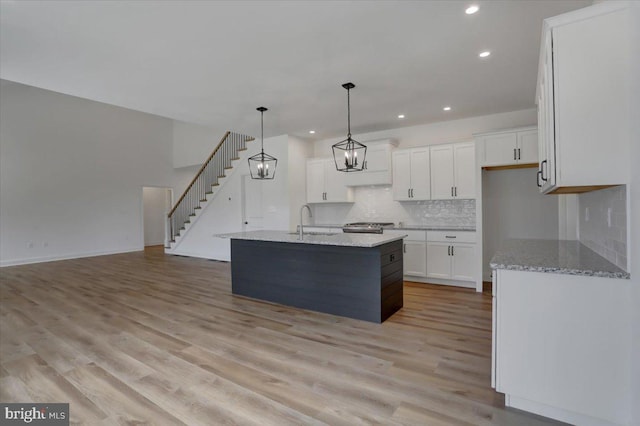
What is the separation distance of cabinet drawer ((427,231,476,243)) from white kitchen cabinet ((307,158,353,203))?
189 cm

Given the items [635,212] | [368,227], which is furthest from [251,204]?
[635,212]

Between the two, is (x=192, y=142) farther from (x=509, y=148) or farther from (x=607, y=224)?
(x=607, y=224)

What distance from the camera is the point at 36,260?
7.98 meters

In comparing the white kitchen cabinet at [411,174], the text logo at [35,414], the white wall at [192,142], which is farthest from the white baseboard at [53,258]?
the white kitchen cabinet at [411,174]

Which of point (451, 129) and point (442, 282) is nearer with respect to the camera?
point (442, 282)

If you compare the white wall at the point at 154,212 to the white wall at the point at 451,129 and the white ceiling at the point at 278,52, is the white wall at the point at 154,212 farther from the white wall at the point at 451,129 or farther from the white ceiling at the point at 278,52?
the white wall at the point at 451,129

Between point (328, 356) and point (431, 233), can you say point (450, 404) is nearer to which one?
point (328, 356)

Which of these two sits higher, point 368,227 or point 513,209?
point 513,209

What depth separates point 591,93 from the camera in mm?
1746

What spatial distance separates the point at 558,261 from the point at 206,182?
8587 mm

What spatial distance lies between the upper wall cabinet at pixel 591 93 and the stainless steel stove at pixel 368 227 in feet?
12.8

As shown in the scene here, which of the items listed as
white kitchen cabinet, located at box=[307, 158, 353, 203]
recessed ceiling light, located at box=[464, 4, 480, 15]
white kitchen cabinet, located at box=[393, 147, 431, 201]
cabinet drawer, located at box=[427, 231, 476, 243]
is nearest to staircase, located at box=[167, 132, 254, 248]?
white kitchen cabinet, located at box=[307, 158, 353, 203]

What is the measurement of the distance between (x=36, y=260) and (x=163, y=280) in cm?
474

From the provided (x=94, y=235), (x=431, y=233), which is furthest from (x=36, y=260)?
(x=431, y=233)
